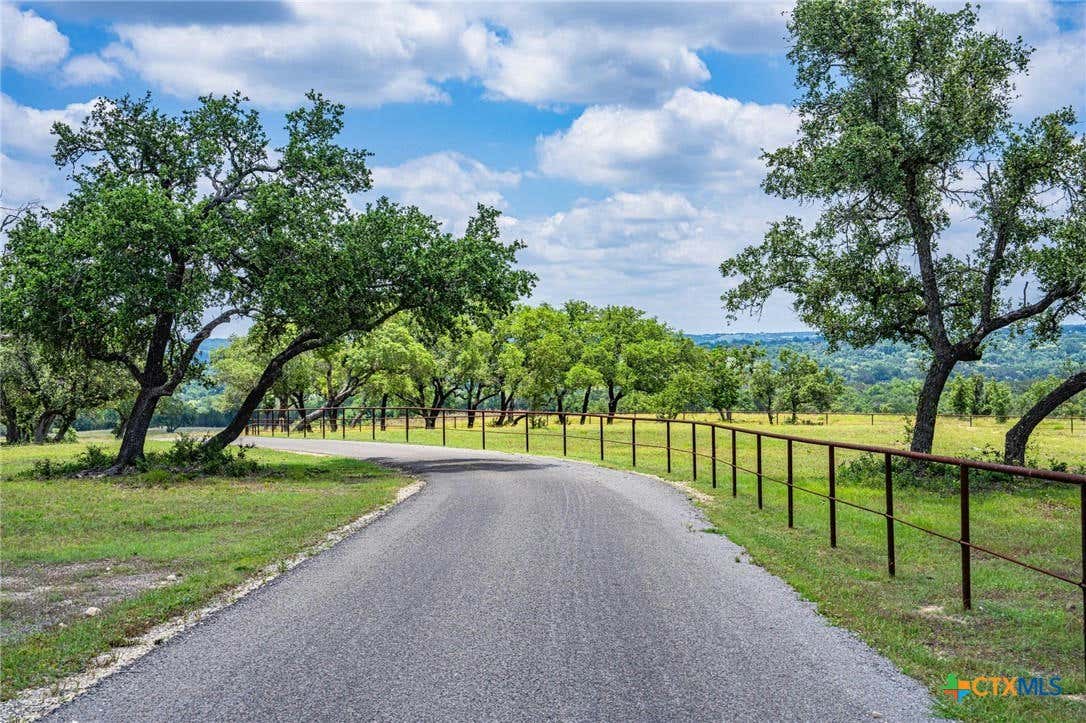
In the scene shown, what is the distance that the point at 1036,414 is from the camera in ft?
62.1

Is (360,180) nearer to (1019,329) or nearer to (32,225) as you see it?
(32,225)

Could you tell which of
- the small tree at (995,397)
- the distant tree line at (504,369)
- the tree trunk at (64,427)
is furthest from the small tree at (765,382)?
the tree trunk at (64,427)

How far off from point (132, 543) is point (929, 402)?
16.8m

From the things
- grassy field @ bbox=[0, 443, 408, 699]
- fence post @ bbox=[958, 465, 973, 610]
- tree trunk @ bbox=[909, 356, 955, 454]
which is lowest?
grassy field @ bbox=[0, 443, 408, 699]

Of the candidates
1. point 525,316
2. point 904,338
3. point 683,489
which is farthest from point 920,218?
point 525,316

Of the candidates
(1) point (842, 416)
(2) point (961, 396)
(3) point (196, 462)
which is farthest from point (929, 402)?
(2) point (961, 396)

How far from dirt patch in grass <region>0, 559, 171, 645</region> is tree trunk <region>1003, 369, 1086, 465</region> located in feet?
57.5

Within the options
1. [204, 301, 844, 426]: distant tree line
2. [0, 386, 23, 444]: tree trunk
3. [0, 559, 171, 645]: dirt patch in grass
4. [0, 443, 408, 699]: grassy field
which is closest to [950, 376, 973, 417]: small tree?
[204, 301, 844, 426]: distant tree line

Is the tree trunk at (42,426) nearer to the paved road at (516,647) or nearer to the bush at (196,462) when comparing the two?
the bush at (196,462)

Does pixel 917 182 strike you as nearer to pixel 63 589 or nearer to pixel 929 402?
pixel 929 402

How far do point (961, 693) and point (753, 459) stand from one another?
2528cm

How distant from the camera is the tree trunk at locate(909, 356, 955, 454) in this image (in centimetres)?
1945

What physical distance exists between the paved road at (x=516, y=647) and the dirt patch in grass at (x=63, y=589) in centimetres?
138

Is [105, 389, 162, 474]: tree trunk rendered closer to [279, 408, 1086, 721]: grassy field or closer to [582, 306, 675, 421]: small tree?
[279, 408, 1086, 721]: grassy field
